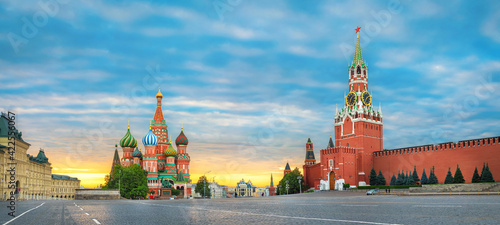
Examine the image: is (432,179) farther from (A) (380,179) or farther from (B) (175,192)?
(B) (175,192)

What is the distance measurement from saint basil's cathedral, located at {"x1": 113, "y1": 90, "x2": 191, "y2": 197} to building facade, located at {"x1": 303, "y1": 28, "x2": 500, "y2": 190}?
3211cm

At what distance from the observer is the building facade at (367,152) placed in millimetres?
63425

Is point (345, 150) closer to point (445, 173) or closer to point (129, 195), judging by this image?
point (445, 173)

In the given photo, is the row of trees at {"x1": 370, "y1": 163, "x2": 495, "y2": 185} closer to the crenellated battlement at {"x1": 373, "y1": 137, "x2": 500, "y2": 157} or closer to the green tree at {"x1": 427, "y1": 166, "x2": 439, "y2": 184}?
the green tree at {"x1": 427, "y1": 166, "x2": 439, "y2": 184}

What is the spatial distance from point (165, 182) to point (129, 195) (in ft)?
56.3

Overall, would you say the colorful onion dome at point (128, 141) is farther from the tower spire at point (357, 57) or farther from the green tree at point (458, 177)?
the green tree at point (458, 177)

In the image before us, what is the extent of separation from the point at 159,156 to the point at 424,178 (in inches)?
2429

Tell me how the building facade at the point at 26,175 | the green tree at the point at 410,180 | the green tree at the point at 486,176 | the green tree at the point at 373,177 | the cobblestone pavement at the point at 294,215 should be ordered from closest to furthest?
the cobblestone pavement at the point at 294,215 < the green tree at the point at 486,176 < the building facade at the point at 26,175 < the green tree at the point at 410,180 < the green tree at the point at 373,177

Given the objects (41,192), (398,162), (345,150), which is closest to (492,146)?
(398,162)

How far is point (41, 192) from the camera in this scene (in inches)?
3839

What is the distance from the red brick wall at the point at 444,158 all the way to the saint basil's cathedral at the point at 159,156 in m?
47.2

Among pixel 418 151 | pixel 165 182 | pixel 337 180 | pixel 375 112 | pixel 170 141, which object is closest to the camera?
pixel 418 151

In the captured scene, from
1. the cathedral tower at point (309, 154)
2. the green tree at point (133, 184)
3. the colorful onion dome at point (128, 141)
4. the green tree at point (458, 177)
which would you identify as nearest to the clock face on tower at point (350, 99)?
the green tree at point (458, 177)

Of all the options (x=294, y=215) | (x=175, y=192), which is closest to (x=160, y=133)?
(x=175, y=192)
